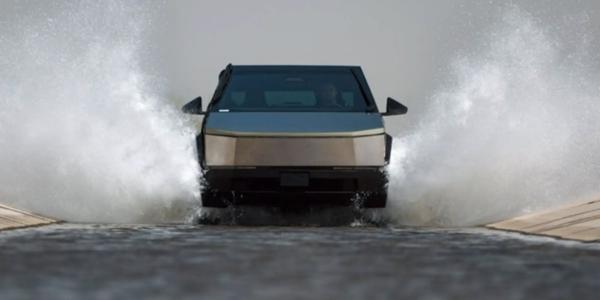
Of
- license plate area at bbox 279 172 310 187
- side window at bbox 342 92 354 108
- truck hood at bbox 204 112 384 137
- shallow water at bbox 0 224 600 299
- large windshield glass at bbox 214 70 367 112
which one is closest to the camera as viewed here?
shallow water at bbox 0 224 600 299

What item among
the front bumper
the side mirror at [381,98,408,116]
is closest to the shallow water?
the front bumper

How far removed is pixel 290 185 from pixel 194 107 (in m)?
1.76

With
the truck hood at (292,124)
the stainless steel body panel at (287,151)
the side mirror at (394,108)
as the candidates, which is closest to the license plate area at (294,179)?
the stainless steel body panel at (287,151)

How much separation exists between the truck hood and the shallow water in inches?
41.5

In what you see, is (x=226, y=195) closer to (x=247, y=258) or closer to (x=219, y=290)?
(x=247, y=258)

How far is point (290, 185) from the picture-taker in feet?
47.1

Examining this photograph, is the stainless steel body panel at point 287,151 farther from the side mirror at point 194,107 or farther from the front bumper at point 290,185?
the side mirror at point 194,107

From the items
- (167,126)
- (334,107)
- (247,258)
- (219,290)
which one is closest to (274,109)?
(334,107)

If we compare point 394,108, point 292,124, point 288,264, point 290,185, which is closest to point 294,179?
point 290,185

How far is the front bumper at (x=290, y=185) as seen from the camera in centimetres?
1439

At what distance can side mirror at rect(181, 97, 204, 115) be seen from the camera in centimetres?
1545

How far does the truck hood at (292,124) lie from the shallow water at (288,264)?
1.05 meters

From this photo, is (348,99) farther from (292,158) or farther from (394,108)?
(292,158)

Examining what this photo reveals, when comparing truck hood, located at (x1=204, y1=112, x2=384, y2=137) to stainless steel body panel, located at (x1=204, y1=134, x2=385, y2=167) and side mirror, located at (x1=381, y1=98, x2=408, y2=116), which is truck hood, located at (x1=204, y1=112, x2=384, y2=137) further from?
side mirror, located at (x1=381, y1=98, x2=408, y2=116)
